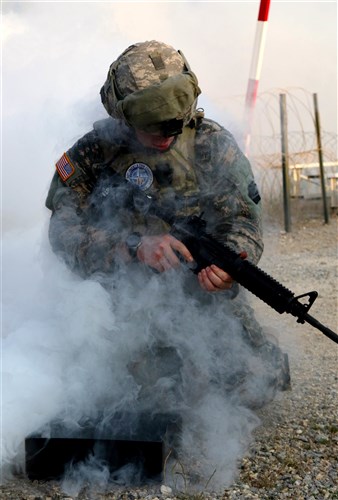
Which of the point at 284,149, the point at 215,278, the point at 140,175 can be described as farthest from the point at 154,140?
the point at 284,149

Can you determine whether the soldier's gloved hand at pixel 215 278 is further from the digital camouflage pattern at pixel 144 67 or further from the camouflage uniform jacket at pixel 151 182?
the digital camouflage pattern at pixel 144 67

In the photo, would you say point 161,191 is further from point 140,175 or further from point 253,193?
point 253,193

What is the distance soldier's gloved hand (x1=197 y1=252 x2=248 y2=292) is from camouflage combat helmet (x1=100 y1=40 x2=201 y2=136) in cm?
68

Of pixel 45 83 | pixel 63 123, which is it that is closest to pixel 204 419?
pixel 63 123

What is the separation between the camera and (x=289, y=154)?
1050 cm

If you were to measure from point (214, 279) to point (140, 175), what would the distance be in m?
0.75

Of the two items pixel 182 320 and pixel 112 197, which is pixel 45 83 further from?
pixel 182 320

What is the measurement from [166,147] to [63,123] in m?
1.53

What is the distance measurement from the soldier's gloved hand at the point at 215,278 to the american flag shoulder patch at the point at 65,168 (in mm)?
927

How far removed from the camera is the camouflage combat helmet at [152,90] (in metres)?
3.32

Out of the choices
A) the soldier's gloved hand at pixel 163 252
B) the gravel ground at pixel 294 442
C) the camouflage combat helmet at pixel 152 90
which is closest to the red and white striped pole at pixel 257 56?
the gravel ground at pixel 294 442

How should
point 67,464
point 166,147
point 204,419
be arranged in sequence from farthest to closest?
point 166,147
point 204,419
point 67,464

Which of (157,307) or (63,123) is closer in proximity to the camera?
(157,307)

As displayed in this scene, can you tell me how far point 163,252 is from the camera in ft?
10.8
